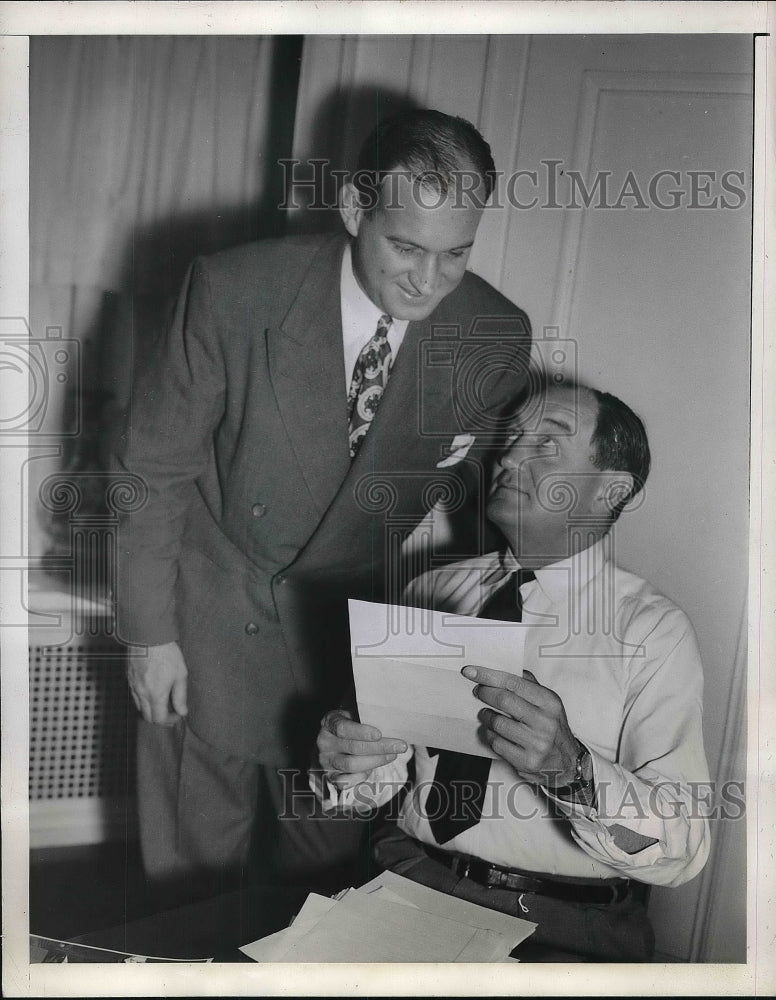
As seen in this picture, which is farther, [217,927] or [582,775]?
[217,927]

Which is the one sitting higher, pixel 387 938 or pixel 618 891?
pixel 618 891

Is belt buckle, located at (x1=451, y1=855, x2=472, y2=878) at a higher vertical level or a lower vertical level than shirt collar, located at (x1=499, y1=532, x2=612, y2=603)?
lower

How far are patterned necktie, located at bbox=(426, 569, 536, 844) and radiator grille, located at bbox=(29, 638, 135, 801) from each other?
21.1 inches

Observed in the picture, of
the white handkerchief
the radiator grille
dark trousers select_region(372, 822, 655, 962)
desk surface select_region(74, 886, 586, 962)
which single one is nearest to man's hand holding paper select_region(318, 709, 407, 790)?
Answer: dark trousers select_region(372, 822, 655, 962)

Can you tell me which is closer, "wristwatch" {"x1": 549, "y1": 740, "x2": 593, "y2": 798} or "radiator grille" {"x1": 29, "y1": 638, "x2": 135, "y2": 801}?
"wristwatch" {"x1": 549, "y1": 740, "x2": 593, "y2": 798}

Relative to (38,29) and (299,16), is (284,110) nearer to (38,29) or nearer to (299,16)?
(299,16)

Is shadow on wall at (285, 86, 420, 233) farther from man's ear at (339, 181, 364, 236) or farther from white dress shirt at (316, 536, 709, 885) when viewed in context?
white dress shirt at (316, 536, 709, 885)

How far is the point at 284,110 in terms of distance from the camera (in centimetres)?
158

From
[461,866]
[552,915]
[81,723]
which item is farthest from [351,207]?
[552,915]

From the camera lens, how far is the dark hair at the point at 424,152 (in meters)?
1.55

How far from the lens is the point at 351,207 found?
1.57 metres

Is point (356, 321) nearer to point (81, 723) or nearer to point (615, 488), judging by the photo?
point (615, 488)

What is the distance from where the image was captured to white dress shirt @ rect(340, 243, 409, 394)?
158 cm

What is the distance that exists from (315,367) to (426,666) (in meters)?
0.53
